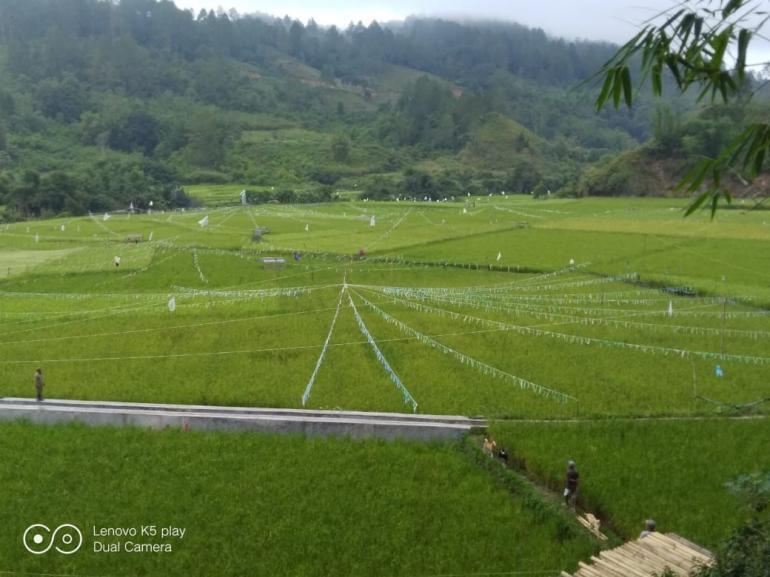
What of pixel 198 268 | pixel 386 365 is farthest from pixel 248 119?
pixel 386 365

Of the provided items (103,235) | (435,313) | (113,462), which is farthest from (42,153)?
(113,462)

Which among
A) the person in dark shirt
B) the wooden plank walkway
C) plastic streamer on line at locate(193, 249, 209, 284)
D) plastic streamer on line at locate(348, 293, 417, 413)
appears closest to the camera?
the wooden plank walkway

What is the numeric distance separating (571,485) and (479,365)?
737cm

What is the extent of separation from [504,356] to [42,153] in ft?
285

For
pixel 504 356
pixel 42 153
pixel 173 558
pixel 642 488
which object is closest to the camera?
pixel 173 558

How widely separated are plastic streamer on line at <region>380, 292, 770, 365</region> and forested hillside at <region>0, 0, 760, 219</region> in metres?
47.2

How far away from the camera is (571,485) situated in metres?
10.6

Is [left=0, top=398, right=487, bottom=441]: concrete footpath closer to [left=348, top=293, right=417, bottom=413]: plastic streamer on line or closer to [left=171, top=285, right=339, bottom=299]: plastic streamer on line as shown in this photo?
[left=348, top=293, right=417, bottom=413]: plastic streamer on line

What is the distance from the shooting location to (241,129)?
10756cm

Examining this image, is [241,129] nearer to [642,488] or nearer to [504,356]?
[504,356]

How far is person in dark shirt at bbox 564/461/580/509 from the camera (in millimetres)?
10531

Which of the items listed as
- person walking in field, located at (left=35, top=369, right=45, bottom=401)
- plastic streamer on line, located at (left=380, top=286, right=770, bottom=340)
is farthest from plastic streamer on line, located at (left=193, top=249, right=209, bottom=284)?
person walking in field, located at (left=35, top=369, right=45, bottom=401)

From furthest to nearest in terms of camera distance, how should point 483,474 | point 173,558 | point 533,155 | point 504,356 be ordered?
point 533,155 → point 504,356 → point 483,474 → point 173,558

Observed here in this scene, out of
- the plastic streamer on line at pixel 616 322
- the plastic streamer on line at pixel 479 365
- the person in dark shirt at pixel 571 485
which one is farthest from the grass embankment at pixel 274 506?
the plastic streamer on line at pixel 616 322
